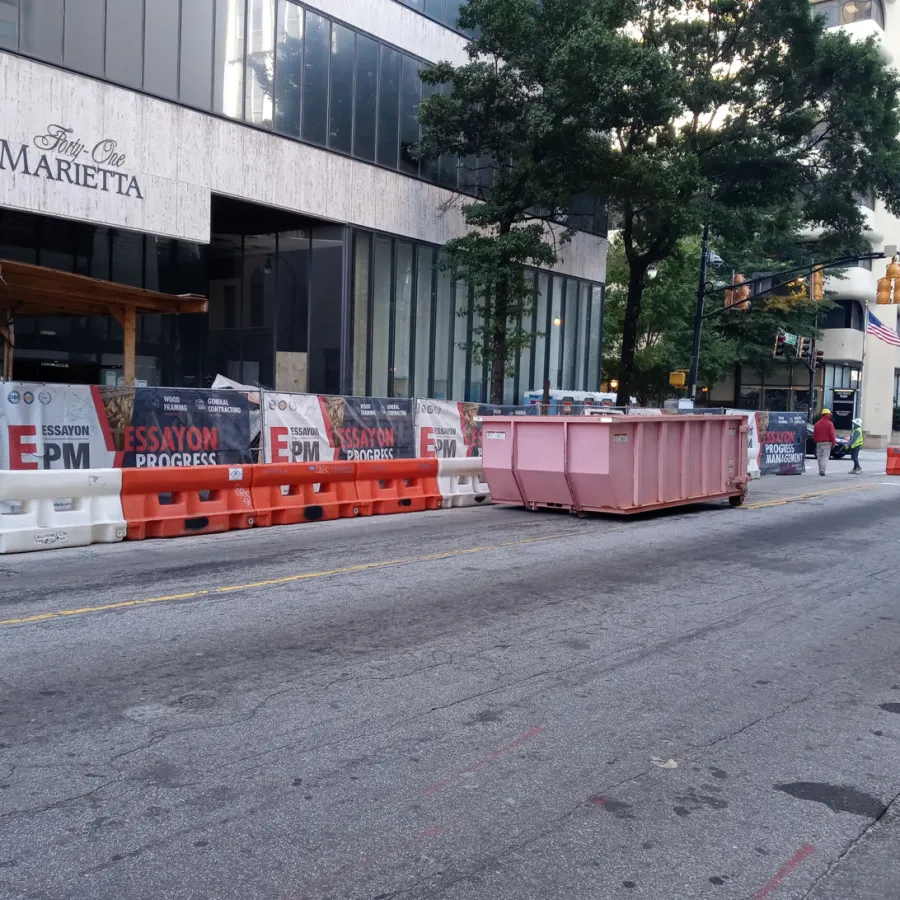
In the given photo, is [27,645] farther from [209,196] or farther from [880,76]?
[880,76]

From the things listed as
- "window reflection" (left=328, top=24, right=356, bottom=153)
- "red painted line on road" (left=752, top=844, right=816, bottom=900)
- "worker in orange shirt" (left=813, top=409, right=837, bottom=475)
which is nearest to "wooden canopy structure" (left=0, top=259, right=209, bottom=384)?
"window reflection" (left=328, top=24, right=356, bottom=153)

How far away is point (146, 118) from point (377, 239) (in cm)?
709

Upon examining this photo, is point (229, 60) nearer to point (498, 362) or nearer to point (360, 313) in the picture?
point (360, 313)

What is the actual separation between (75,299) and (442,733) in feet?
39.2

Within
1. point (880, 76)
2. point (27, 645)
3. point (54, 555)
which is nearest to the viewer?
point (27, 645)

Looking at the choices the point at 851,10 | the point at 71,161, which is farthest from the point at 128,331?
the point at 851,10

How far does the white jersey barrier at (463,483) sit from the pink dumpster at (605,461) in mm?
896

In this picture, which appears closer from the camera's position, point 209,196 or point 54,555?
point 54,555

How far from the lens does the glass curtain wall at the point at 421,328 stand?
24781 millimetres

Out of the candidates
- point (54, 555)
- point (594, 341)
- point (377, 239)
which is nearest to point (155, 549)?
point (54, 555)

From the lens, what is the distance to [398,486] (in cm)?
1565

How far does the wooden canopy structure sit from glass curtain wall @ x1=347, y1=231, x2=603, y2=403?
30.4 feet

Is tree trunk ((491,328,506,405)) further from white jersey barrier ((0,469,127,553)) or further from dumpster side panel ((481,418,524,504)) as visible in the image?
white jersey barrier ((0,469,127,553))

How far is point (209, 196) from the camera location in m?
20.6
